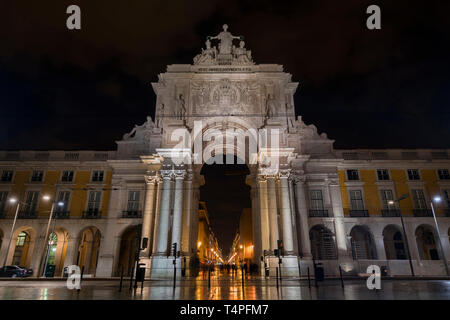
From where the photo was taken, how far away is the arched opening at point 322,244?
29.5 metres

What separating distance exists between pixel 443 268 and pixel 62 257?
4201cm

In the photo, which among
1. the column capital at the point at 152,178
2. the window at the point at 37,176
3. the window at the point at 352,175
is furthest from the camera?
the window at the point at 37,176

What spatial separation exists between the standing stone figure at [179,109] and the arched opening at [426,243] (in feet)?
97.6

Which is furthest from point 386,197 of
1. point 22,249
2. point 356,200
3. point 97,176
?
point 22,249

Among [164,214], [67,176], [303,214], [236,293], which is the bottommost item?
[236,293]

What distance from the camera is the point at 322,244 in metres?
31.2

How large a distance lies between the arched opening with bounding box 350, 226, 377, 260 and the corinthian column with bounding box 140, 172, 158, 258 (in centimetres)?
2264

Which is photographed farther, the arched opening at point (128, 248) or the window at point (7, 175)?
the window at point (7, 175)

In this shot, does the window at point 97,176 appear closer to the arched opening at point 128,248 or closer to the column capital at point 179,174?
the arched opening at point 128,248

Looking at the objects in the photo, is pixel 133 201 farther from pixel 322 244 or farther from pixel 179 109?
pixel 322 244

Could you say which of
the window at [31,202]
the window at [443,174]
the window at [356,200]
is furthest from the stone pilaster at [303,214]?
the window at [31,202]

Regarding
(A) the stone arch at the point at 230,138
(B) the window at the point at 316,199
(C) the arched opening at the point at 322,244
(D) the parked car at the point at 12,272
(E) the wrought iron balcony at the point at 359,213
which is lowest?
(D) the parked car at the point at 12,272

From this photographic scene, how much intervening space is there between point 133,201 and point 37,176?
1276 cm
